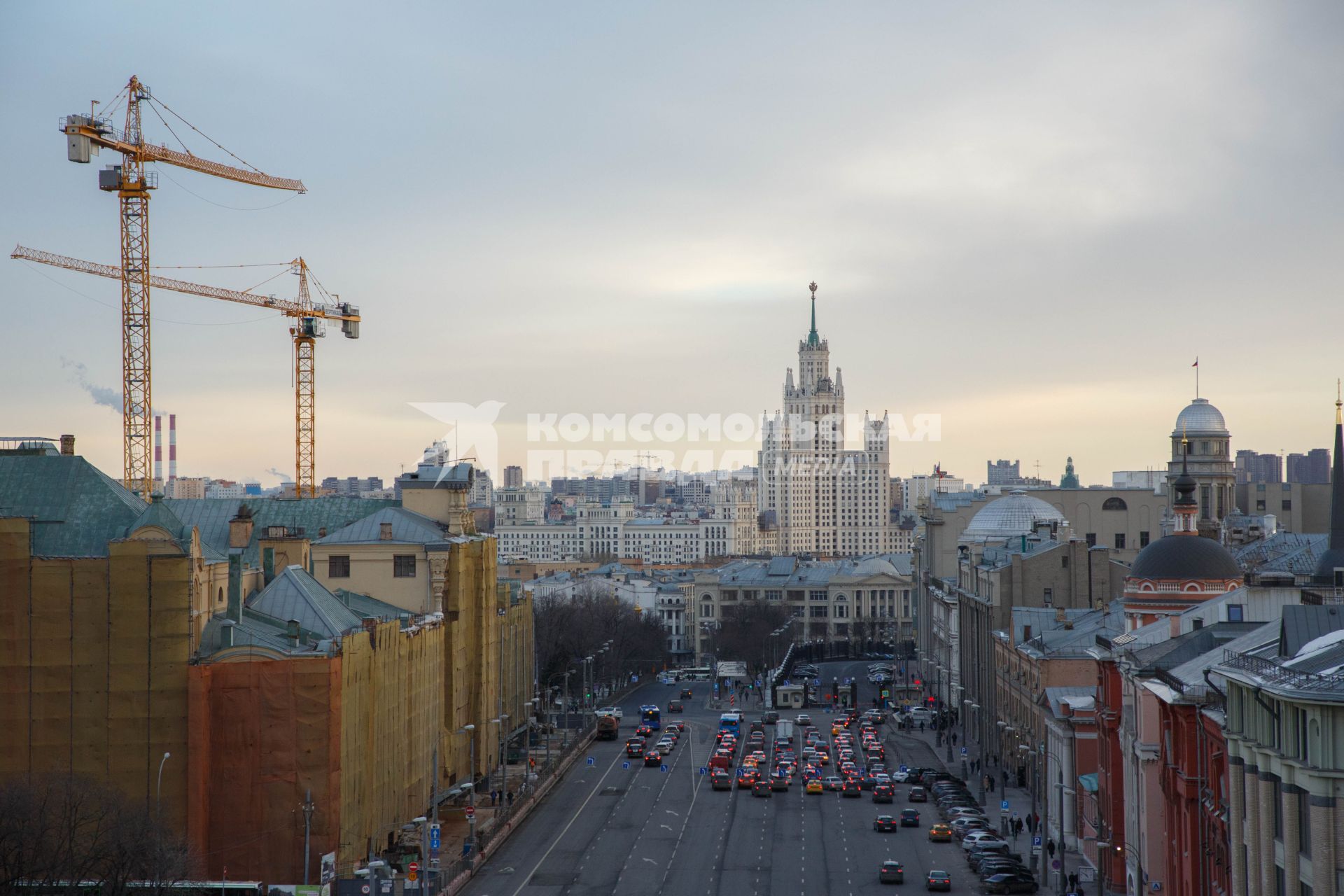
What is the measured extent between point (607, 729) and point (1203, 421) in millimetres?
66663

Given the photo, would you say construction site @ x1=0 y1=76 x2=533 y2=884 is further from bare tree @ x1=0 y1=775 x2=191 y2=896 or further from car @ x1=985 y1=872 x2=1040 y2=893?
car @ x1=985 y1=872 x2=1040 y2=893

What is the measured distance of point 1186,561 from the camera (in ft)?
237

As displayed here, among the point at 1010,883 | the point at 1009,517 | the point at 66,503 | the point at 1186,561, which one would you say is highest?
the point at 66,503

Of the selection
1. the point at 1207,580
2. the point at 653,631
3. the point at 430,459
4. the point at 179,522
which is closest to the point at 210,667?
the point at 179,522

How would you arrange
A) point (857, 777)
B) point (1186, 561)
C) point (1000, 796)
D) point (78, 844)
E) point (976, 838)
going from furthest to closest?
point (857, 777) → point (1000, 796) → point (976, 838) → point (1186, 561) → point (78, 844)

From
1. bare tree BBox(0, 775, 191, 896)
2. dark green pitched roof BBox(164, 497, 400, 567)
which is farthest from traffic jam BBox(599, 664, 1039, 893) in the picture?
bare tree BBox(0, 775, 191, 896)

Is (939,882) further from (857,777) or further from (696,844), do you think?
(857,777)

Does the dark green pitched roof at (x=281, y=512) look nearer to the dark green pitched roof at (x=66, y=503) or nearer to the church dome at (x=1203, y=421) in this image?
the dark green pitched roof at (x=66, y=503)

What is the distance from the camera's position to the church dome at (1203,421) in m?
158

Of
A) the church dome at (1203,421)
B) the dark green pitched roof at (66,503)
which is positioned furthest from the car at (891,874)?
the church dome at (1203,421)

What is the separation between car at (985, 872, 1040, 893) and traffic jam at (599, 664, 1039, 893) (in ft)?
0.08

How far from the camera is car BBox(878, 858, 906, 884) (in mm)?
67250

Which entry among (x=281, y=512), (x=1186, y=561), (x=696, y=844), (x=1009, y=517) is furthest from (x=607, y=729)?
(x=1186, y=561)

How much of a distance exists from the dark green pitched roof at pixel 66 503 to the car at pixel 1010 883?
32.5 meters
